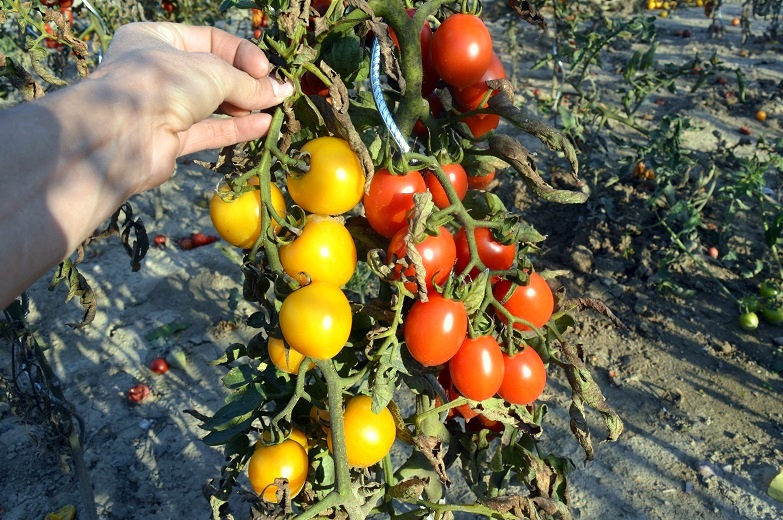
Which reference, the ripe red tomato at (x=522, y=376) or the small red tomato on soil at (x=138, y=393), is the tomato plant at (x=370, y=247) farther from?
the small red tomato on soil at (x=138, y=393)

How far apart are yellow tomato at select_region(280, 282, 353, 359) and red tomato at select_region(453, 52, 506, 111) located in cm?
39

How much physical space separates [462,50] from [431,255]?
316 mm

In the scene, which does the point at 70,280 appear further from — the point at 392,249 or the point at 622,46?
the point at 622,46

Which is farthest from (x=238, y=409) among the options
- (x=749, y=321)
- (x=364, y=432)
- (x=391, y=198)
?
(x=749, y=321)

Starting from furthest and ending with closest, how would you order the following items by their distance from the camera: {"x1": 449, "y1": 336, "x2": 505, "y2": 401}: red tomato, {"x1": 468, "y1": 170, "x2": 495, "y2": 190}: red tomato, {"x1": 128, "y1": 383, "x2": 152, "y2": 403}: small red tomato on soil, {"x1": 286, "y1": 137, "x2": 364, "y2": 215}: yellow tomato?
1. {"x1": 128, "y1": 383, "x2": 152, "y2": 403}: small red tomato on soil
2. {"x1": 468, "y1": 170, "x2": 495, "y2": 190}: red tomato
3. {"x1": 449, "y1": 336, "x2": 505, "y2": 401}: red tomato
4. {"x1": 286, "y1": 137, "x2": 364, "y2": 215}: yellow tomato

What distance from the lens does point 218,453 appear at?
2.56 m

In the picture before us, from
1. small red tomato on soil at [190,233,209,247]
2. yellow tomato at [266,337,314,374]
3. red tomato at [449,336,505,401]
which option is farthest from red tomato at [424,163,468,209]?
small red tomato on soil at [190,233,209,247]

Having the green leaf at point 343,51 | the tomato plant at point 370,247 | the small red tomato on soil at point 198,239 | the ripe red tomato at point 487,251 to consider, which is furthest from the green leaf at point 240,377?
the small red tomato on soil at point 198,239

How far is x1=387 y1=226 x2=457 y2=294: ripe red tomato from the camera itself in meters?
0.89

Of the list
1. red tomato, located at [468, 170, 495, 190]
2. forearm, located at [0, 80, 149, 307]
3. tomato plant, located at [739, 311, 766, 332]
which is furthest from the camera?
tomato plant, located at [739, 311, 766, 332]

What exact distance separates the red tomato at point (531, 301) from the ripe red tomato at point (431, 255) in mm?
120

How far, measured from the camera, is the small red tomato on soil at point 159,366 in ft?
9.69

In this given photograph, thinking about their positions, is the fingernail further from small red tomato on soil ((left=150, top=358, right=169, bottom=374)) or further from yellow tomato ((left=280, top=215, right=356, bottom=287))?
small red tomato on soil ((left=150, top=358, right=169, bottom=374))

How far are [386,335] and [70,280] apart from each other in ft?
2.13
